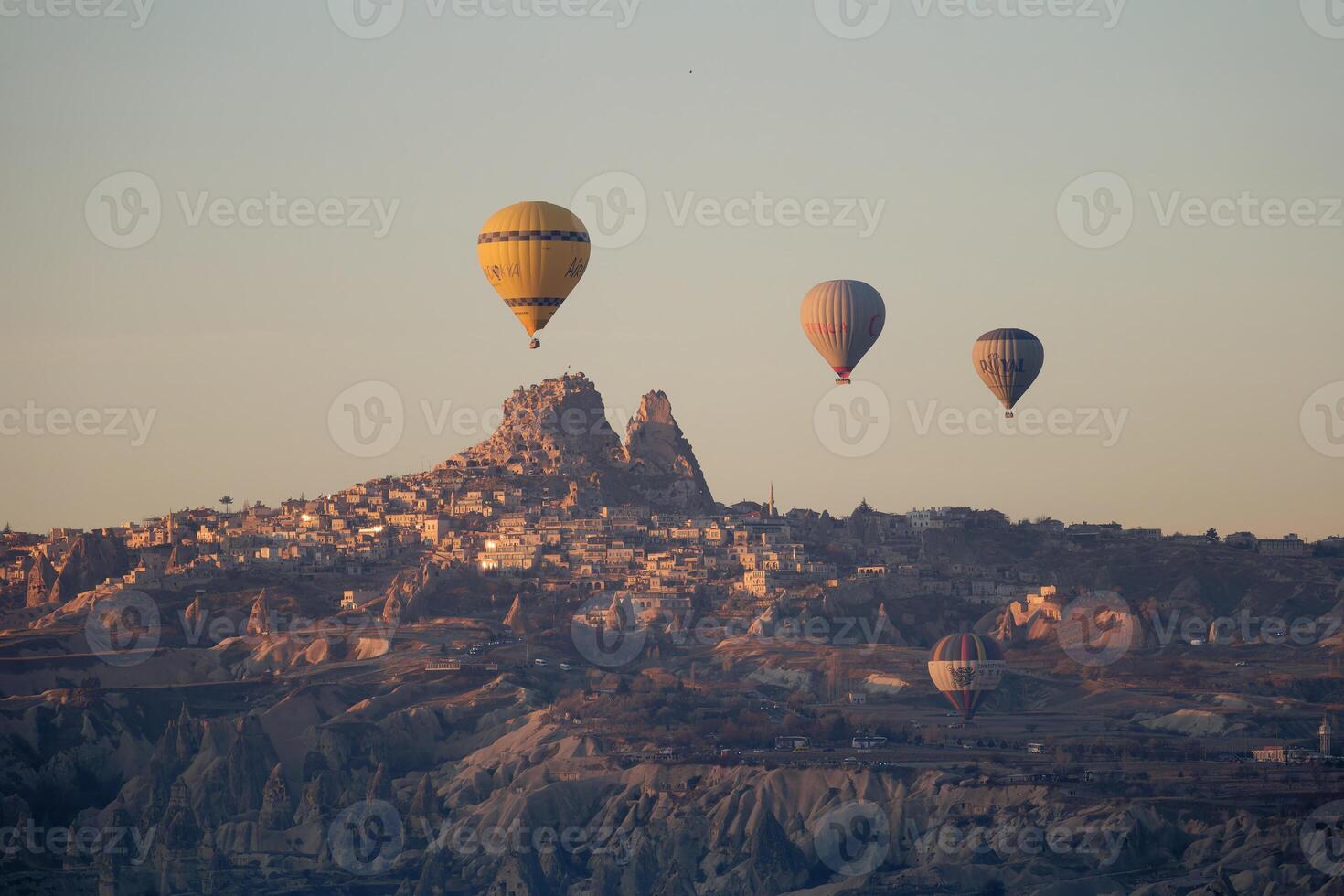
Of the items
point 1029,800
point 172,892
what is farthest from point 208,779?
point 1029,800

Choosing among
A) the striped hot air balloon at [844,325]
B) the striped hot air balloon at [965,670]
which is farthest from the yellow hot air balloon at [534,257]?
the striped hot air balloon at [965,670]

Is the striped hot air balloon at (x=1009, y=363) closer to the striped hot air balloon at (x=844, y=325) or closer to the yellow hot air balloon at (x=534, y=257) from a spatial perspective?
the striped hot air balloon at (x=844, y=325)

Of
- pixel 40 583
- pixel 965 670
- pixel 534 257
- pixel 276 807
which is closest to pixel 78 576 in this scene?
pixel 40 583

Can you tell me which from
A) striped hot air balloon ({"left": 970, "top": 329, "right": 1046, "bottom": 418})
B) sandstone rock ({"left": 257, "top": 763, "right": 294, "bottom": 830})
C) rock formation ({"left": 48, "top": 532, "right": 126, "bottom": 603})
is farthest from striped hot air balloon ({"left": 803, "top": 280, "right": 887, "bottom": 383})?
rock formation ({"left": 48, "top": 532, "right": 126, "bottom": 603})

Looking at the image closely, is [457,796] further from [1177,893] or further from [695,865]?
[1177,893]

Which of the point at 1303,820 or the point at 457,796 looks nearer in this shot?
the point at 1303,820

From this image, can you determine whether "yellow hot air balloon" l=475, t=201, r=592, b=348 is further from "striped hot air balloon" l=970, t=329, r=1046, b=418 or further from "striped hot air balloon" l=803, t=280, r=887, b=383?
"striped hot air balloon" l=970, t=329, r=1046, b=418

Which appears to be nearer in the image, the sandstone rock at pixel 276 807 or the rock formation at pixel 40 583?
the sandstone rock at pixel 276 807
